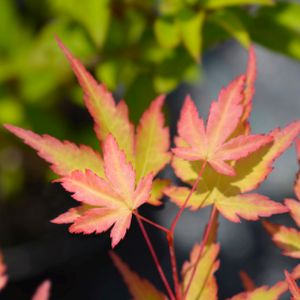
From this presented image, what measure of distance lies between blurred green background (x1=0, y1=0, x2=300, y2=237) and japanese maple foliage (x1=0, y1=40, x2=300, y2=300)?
0.26m

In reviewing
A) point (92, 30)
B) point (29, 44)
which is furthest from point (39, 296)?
point (29, 44)

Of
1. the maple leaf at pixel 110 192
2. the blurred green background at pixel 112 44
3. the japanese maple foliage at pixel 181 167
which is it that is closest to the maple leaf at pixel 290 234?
the japanese maple foliage at pixel 181 167

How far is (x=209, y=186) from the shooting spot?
1.37 ft

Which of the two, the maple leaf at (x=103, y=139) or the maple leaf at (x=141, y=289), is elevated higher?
the maple leaf at (x=103, y=139)

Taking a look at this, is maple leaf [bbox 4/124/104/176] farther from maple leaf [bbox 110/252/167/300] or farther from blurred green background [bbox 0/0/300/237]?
blurred green background [bbox 0/0/300/237]

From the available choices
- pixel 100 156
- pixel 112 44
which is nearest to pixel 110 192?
pixel 100 156

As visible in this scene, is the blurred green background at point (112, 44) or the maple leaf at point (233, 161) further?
the blurred green background at point (112, 44)

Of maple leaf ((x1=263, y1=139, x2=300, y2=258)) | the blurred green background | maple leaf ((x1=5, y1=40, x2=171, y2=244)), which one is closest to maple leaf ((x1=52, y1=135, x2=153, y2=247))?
maple leaf ((x1=5, y1=40, x2=171, y2=244))

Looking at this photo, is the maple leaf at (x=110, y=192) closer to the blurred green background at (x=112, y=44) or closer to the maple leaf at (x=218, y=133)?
the maple leaf at (x=218, y=133)

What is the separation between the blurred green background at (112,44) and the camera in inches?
29.7

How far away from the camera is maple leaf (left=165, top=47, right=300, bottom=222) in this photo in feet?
1.29

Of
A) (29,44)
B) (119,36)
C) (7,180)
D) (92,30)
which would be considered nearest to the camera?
(92,30)

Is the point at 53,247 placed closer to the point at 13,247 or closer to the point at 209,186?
the point at 13,247

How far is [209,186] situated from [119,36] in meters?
0.60
